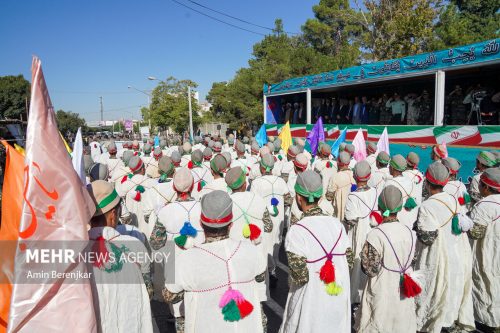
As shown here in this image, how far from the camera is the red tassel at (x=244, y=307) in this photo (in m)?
2.56

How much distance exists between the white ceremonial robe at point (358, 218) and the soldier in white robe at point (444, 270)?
2.52ft

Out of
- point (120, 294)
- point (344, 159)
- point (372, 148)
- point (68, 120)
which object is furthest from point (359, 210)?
point (68, 120)

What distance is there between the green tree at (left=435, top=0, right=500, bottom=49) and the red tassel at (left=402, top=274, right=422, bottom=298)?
21.7 metres

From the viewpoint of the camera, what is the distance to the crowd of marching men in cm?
266

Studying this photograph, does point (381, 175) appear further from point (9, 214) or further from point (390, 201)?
point (9, 214)

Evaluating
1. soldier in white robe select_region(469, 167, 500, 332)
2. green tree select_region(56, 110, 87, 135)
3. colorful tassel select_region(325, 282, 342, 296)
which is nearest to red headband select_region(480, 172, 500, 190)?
soldier in white robe select_region(469, 167, 500, 332)

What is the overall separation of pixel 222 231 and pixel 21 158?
1.58 meters

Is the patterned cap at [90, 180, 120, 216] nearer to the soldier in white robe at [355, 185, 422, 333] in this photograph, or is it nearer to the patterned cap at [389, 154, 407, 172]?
the soldier in white robe at [355, 185, 422, 333]

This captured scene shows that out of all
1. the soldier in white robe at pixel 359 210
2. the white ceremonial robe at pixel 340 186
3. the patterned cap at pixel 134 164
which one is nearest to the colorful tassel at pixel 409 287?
the soldier in white robe at pixel 359 210

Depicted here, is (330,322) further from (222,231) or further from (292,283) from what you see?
(222,231)

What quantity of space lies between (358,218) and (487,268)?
154cm

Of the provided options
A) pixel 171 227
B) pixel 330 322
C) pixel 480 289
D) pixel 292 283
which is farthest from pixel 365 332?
pixel 171 227

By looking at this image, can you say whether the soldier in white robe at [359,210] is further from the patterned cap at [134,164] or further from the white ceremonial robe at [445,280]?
the patterned cap at [134,164]

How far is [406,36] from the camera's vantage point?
18984 mm
